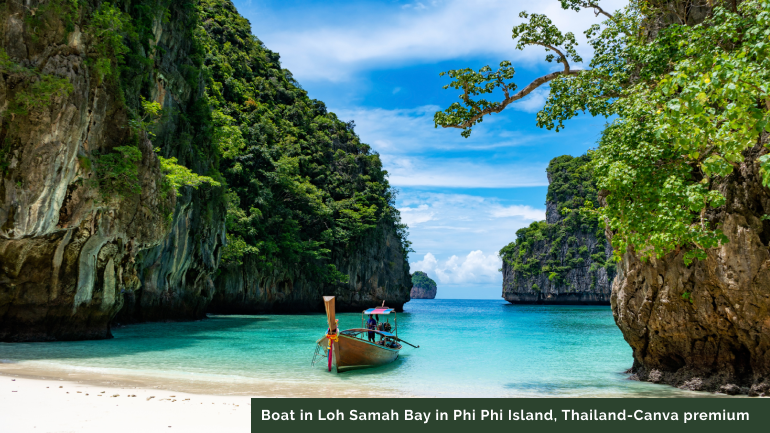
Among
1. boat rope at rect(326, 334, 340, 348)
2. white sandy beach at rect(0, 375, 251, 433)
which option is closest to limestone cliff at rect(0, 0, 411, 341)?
white sandy beach at rect(0, 375, 251, 433)

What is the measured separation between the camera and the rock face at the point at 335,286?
3547 cm

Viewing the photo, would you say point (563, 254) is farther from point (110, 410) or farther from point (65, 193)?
point (110, 410)

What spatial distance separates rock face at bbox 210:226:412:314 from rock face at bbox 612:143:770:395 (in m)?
28.5

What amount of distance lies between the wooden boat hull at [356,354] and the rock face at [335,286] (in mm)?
22805

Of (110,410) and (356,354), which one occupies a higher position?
(110,410)

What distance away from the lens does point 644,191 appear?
7.27 m

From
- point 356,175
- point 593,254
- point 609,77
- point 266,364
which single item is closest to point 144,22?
point 266,364

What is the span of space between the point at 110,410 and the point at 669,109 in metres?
8.10

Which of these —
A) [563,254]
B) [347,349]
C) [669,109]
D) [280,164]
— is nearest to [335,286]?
[280,164]

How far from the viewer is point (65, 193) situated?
1303 cm

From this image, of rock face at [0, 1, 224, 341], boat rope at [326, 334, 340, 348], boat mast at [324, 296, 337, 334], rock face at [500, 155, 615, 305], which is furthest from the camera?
rock face at [500, 155, 615, 305]

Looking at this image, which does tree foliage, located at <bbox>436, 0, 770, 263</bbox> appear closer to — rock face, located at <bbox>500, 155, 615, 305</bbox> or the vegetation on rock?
rock face, located at <bbox>500, 155, 615, 305</bbox>

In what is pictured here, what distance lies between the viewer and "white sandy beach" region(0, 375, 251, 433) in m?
5.30

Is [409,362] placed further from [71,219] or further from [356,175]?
[356,175]
